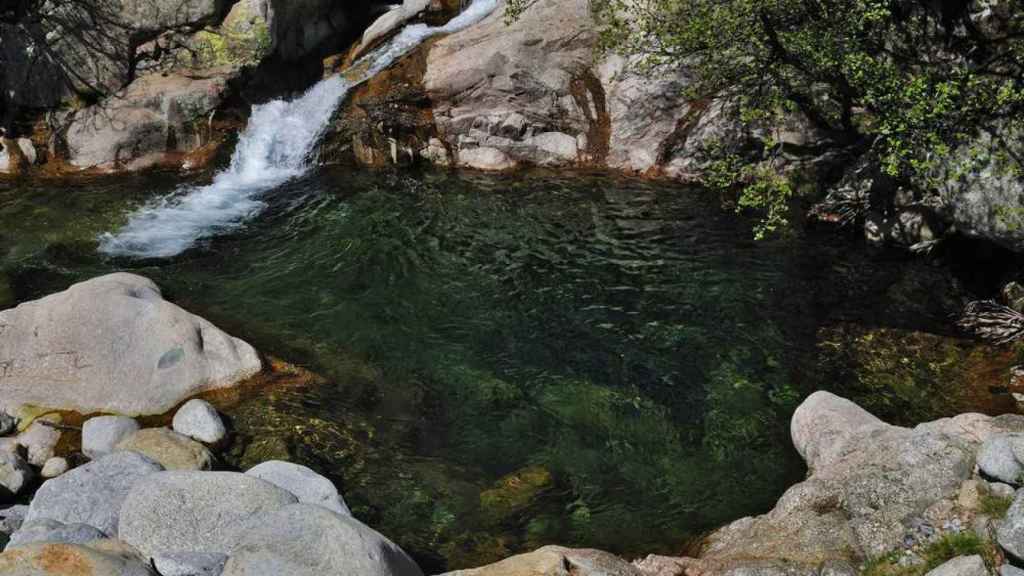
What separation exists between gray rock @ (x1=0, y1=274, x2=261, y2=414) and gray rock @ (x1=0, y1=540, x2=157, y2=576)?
17.2ft

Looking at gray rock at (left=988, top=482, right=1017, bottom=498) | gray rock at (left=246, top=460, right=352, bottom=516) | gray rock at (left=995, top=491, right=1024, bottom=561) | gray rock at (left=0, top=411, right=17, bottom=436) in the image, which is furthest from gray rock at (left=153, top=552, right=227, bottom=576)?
gray rock at (left=988, top=482, right=1017, bottom=498)

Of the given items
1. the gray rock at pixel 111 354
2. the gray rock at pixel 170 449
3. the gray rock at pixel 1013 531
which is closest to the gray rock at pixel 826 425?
the gray rock at pixel 1013 531

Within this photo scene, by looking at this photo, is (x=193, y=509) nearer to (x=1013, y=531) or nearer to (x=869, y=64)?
(x=1013, y=531)

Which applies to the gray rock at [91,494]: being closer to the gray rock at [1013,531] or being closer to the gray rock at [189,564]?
the gray rock at [189,564]

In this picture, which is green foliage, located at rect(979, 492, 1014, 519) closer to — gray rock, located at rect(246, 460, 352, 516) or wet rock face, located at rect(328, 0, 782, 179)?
gray rock, located at rect(246, 460, 352, 516)

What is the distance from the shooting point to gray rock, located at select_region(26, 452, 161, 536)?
35.7 ft

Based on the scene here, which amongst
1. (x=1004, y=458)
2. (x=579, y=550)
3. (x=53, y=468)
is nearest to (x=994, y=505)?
(x=1004, y=458)

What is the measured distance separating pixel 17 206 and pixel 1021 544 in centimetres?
2416

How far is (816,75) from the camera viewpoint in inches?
710

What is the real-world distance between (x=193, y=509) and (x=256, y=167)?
17.4 metres

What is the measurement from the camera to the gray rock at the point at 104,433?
42.3 feet

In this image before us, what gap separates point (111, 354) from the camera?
1427cm

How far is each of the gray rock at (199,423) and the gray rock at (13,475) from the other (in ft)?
6.90

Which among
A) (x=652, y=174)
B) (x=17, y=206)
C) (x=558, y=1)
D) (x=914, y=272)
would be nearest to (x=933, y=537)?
(x=914, y=272)
